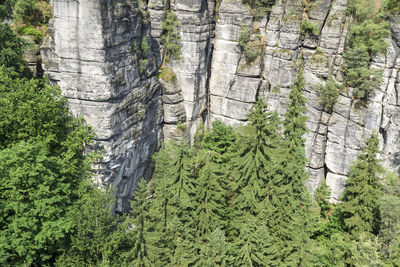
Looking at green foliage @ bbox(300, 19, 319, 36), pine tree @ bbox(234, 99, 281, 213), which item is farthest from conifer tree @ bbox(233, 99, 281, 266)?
green foliage @ bbox(300, 19, 319, 36)

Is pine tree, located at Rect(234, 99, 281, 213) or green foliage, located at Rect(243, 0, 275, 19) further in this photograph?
green foliage, located at Rect(243, 0, 275, 19)

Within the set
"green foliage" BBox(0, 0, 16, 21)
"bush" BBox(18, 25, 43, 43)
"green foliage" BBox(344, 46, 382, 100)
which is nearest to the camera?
"green foliage" BBox(0, 0, 16, 21)

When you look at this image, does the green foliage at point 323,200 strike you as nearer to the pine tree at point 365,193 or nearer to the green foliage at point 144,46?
the pine tree at point 365,193

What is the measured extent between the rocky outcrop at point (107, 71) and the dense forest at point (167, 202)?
1295 mm

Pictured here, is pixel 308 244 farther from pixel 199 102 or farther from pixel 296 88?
pixel 199 102

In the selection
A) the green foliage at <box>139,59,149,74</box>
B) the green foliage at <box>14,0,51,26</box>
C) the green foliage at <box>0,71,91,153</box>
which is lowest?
the green foliage at <box>0,71,91,153</box>

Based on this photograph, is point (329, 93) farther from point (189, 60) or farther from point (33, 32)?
point (33, 32)

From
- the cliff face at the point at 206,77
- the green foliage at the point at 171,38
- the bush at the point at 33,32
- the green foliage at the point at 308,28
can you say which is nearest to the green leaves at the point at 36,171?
the cliff face at the point at 206,77

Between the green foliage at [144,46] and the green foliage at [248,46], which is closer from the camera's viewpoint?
the green foliage at [144,46]

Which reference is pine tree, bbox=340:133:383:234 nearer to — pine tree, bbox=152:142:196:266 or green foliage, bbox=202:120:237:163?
green foliage, bbox=202:120:237:163

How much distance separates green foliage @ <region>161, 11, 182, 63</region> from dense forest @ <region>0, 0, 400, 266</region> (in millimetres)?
10557

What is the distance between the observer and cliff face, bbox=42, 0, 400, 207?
24.5m

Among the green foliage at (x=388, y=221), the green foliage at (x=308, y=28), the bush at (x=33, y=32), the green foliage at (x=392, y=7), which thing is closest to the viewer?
the bush at (x=33, y=32)

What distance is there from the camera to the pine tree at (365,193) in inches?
1036
